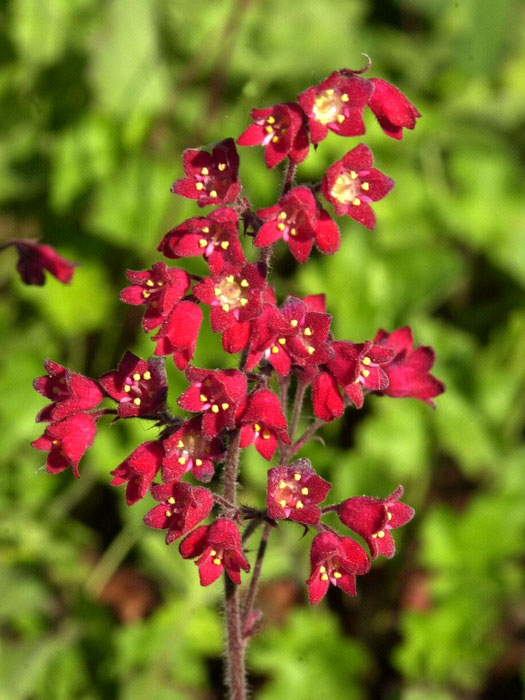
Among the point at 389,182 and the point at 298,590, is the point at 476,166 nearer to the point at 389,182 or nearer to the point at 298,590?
the point at 298,590

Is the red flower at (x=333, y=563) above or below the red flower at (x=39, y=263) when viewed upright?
above

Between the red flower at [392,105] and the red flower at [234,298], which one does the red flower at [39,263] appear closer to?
the red flower at [234,298]

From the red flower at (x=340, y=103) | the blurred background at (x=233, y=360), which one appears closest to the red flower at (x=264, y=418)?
the red flower at (x=340, y=103)

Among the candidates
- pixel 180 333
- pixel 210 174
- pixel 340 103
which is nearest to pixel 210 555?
pixel 180 333

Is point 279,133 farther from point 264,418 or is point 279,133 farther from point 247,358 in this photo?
point 264,418

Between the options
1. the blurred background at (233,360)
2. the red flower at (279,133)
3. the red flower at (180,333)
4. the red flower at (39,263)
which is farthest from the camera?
the blurred background at (233,360)
